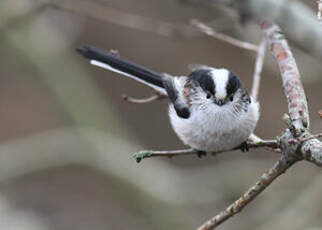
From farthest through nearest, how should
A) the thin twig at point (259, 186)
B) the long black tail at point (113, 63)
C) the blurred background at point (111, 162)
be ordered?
the blurred background at point (111, 162), the long black tail at point (113, 63), the thin twig at point (259, 186)

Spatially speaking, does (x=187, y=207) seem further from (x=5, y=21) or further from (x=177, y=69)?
(x=177, y=69)

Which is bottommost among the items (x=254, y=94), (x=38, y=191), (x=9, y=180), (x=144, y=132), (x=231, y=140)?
(x=38, y=191)

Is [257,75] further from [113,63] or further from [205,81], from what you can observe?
[113,63]

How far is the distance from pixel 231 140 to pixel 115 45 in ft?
16.0

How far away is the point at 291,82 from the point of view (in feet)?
9.82

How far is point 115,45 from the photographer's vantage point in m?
8.08

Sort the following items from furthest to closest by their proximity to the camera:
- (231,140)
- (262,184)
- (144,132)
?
(144,132)
(231,140)
(262,184)

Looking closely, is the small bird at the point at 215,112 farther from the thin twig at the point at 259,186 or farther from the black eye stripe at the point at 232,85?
the thin twig at the point at 259,186

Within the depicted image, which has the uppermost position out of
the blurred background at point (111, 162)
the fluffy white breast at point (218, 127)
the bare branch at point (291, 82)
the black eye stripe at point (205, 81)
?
the bare branch at point (291, 82)

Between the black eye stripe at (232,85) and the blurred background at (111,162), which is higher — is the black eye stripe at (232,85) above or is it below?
above

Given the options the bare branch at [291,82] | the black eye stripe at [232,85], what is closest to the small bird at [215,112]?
the black eye stripe at [232,85]

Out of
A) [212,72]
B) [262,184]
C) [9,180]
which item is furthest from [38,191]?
[262,184]

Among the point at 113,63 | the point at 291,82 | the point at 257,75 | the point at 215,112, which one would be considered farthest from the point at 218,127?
the point at 113,63

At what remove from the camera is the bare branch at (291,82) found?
257 cm
